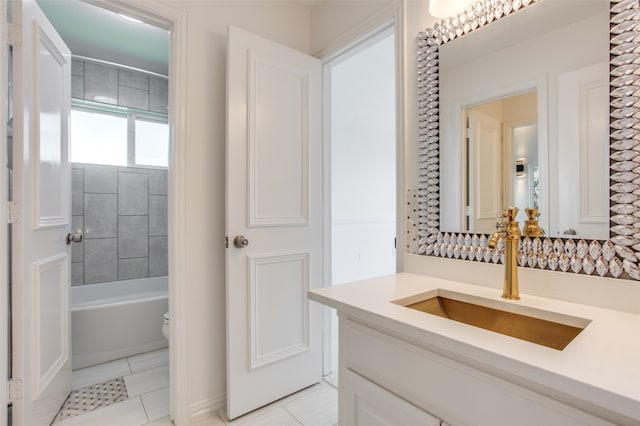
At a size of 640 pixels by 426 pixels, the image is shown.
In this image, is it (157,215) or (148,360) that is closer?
(148,360)

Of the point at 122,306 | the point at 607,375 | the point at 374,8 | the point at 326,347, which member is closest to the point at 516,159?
the point at 607,375

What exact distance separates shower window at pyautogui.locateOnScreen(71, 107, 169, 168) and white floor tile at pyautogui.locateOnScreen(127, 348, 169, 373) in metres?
1.67

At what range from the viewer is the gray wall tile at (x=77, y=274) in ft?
9.17

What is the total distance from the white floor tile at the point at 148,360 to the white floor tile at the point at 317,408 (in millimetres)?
1118

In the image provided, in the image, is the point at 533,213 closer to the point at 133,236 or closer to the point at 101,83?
the point at 133,236

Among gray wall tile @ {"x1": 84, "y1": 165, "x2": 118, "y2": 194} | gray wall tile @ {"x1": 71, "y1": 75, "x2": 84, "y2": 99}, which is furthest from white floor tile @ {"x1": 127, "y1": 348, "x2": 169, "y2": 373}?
gray wall tile @ {"x1": 71, "y1": 75, "x2": 84, "y2": 99}

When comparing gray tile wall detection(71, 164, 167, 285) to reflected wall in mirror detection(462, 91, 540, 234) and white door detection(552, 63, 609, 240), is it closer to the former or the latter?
reflected wall in mirror detection(462, 91, 540, 234)

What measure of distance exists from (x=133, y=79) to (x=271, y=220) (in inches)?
96.4

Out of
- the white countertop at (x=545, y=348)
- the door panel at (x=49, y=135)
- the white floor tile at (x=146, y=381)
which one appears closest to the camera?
the white countertop at (x=545, y=348)

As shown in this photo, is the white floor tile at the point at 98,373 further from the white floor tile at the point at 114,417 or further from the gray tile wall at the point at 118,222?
the gray tile wall at the point at 118,222

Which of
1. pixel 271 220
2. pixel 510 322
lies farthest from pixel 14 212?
pixel 510 322

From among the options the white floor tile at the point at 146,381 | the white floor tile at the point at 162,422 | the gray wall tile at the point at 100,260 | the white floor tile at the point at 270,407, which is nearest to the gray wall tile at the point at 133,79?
the gray wall tile at the point at 100,260

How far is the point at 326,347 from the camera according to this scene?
208 centimetres

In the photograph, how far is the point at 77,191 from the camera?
9.27 feet
